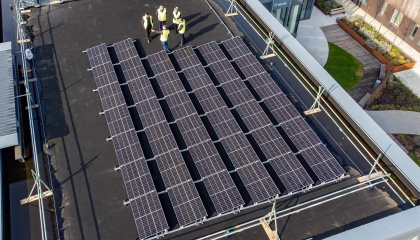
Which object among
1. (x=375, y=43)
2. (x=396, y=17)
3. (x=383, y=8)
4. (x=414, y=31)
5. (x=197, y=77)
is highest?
(x=197, y=77)

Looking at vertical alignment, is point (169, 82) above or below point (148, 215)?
above

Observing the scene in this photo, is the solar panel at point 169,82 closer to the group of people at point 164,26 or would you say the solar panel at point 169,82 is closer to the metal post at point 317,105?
the group of people at point 164,26

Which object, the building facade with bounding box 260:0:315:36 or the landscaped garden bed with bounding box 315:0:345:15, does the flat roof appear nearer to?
the building facade with bounding box 260:0:315:36

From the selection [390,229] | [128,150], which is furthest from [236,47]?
[390,229]

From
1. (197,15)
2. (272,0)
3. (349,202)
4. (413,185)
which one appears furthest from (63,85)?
(272,0)

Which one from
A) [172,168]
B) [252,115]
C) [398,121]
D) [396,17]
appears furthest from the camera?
[396,17]

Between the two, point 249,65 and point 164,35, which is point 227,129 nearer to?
point 249,65
